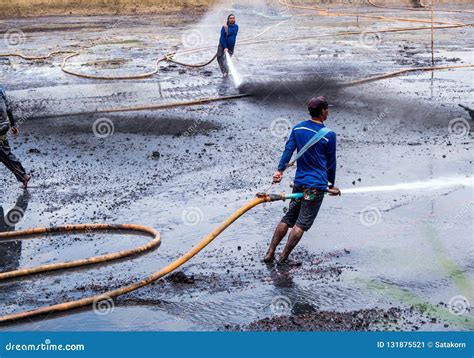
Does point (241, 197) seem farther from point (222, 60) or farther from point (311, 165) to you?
point (222, 60)

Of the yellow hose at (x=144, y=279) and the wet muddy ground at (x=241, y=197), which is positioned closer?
the yellow hose at (x=144, y=279)

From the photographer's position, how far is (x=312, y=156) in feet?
26.4

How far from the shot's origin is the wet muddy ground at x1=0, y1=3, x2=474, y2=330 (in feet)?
24.3

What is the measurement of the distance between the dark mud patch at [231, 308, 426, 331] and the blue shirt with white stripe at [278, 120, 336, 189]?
5.12 ft

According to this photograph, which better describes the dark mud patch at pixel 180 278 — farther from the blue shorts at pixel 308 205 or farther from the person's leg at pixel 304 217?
the blue shorts at pixel 308 205

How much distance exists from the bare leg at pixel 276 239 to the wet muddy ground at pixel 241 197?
169 mm

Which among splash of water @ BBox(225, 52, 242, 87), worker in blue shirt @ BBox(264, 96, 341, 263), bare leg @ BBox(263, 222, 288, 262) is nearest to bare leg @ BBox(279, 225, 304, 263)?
worker in blue shirt @ BBox(264, 96, 341, 263)

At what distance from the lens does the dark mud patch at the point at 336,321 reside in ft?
22.4

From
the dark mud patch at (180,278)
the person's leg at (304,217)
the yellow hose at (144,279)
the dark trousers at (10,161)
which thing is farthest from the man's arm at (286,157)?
the dark trousers at (10,161)

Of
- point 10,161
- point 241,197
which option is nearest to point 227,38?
point 10,161

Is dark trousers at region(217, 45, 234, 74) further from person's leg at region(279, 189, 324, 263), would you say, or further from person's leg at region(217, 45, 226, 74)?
person's leg at region(279, 189, 324, 263)

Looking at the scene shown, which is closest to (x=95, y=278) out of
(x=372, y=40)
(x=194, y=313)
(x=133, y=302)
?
(x=133, y=302)

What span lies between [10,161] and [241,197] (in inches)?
140

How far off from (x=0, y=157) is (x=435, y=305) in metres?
6.93
